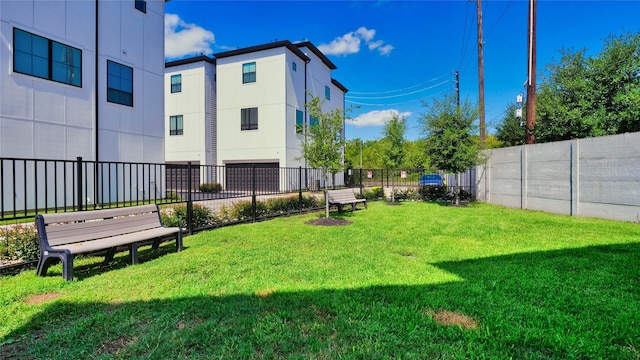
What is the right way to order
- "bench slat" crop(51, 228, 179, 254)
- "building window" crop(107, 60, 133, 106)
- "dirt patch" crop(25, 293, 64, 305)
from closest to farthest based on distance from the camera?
"dirt patch" crop(25, 293, 64, 305), "bench slat" crop(51, 228, 179, 254), "building window" crop(107, 60, 133, 106)

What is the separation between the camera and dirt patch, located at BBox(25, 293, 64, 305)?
3533 mm

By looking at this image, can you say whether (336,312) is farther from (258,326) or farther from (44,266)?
(44,266)

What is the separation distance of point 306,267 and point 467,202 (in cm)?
1265

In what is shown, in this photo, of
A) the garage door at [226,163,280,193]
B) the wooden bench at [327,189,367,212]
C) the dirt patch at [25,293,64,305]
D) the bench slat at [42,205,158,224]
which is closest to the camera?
the dirt patch at [25,293,64,305]

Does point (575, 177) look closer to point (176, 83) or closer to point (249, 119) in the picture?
point (249, 119)

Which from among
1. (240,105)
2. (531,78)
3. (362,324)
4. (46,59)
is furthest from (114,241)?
(240,105)

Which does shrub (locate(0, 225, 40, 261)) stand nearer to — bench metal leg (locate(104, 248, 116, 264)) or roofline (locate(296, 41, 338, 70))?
bench metal leg (locate(104, 248, 116, 264))

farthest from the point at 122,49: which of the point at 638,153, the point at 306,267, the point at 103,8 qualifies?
the point at 638,153

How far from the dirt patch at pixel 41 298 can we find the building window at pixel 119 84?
12.3m

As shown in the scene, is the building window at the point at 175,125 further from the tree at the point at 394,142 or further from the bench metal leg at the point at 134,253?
the bench metal leg at the point at 134,253

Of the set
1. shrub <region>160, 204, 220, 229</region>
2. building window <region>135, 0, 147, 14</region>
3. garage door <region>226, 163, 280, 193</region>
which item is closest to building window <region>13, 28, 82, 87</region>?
building window <region>135, 0, 147, 14</region>

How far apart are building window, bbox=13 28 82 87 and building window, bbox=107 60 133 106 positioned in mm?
1227

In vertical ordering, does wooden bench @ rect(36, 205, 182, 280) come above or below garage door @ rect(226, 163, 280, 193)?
below

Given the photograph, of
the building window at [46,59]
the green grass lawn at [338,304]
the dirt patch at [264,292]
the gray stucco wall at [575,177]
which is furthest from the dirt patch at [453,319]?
the building window at [46,59]
